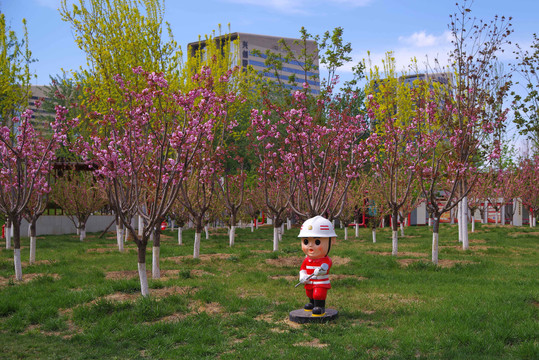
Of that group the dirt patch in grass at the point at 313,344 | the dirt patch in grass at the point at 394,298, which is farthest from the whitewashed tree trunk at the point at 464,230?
the dirt patch in grass at the point at 313,344

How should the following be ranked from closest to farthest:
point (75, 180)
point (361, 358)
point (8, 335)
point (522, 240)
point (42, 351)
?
point (361, 358) → point (42, 351) → point (8, 335) → point (522, 240) → point (75, 180)

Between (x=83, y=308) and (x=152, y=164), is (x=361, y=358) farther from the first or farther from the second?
(x=152, y=164)

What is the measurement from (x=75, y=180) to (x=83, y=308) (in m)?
21.7

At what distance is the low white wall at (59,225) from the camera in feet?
104

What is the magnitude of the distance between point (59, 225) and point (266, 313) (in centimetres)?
2846

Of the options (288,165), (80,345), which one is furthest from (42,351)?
(288,165)

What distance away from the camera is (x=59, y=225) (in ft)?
111

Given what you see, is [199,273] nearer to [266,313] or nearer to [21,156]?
[266,313]

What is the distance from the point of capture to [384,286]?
11789 millimetres

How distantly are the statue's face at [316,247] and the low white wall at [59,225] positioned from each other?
89.6 feet

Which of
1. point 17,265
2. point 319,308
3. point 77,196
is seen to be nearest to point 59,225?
point 77,196

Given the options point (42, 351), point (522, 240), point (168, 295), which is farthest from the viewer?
point (522, 240)

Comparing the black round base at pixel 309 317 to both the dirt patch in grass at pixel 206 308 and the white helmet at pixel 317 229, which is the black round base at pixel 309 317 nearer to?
the white helmet at pixel 317 229

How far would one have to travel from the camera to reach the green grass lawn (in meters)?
7.28
